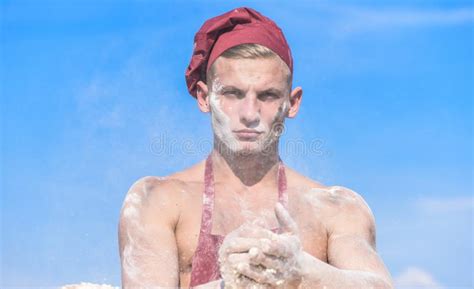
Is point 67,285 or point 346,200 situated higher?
point 346,200

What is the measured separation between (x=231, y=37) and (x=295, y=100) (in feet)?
2.22

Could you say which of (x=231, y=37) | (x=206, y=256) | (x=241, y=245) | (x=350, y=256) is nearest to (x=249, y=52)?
(x=231, y=37)

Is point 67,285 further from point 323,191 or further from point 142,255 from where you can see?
point 323,191

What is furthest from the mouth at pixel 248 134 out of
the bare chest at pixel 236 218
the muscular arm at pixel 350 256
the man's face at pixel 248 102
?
the muscular arm at pixel 350 256

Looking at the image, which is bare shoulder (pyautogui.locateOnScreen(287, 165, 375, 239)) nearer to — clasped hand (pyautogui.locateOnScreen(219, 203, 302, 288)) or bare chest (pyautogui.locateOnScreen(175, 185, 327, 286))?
bare chest (pyautogui.locateOnScreen(175, 185, 327, 286))

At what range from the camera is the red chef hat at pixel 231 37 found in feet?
18.8

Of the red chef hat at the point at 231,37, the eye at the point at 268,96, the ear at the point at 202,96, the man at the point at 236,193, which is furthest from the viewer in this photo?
the ear at the point at 202,96

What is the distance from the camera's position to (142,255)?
5312 mm

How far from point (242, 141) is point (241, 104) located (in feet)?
0.81

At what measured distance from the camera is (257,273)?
14.3 ft

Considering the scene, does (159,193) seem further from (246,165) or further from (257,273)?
(257,273)

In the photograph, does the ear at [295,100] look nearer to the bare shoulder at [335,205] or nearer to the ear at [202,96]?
the bare shoulder at [335,205]

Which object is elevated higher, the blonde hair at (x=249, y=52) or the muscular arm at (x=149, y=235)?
the blonde hair at (x=249, y=52)

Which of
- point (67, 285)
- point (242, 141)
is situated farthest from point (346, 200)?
point (67, 285)
